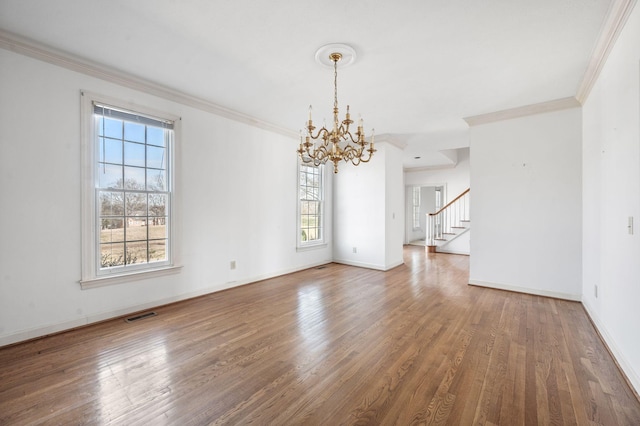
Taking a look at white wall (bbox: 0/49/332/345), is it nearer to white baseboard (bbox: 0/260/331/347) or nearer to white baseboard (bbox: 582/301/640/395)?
white baseboard (bbox: 0/260/331/347)

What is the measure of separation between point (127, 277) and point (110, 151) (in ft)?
4.86

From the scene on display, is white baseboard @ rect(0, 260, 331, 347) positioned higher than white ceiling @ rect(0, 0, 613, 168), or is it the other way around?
white ceiling @ rect(0, 0, 613, 168)

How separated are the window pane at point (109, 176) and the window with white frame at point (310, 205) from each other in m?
3.09

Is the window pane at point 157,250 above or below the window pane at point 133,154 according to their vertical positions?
below

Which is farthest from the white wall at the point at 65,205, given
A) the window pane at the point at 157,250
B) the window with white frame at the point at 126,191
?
the window pane at the point at 157,250

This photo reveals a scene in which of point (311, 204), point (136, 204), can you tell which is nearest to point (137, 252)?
point (136, 204)

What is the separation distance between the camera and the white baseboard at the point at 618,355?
6.38 feet

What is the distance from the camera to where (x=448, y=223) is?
8656mm

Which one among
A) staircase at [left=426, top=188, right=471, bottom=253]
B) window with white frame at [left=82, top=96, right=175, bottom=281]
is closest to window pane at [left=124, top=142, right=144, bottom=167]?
window with white frame at [left=82, top=96, right=175, bottom=281]

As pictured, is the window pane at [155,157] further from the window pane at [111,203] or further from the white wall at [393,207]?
the white wall at [393,207]

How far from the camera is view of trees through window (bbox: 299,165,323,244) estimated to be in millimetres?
5913

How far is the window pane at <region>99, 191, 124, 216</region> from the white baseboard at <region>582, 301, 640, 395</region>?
4.88 m

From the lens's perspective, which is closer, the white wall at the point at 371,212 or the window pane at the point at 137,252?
the window pane at the point at 137,252

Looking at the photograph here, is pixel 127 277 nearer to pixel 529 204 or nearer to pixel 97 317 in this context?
pixel 97 317
